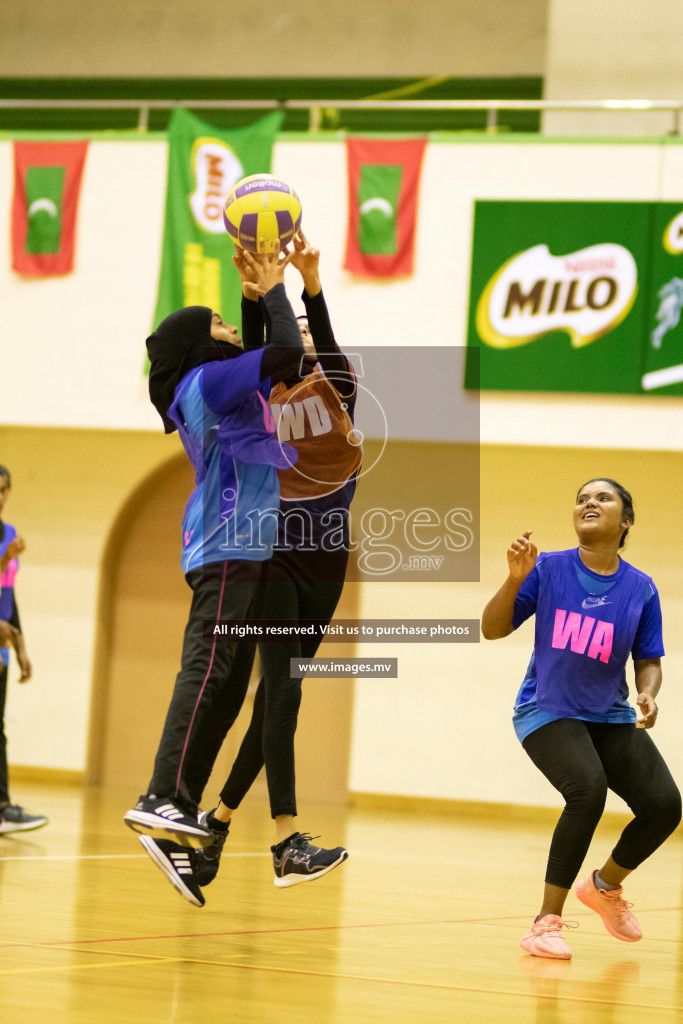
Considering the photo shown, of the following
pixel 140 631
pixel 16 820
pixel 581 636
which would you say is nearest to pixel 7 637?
pixel 16 820

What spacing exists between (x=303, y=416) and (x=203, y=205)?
598cm

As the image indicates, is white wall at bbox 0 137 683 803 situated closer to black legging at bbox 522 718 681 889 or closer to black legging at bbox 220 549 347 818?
black legging at bbox 220 549 347 818

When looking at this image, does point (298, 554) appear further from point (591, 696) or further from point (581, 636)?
point (591, 696)

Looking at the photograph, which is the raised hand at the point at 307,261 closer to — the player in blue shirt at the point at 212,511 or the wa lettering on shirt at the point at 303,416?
the player in blue shirt at the point at 212,511

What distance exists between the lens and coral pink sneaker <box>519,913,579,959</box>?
391 cm

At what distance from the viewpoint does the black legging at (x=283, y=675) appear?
4.24 m

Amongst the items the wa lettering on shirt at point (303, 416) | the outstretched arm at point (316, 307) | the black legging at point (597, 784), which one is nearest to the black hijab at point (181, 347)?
the outstretched arm at point (316, 307)

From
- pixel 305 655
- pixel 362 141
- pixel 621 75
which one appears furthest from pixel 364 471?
pixel 305 655

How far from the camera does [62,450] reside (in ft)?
37.6

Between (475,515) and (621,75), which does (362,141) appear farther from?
(475,515)

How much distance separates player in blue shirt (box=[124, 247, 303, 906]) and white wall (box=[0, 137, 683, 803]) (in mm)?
6070

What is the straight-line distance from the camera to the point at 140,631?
37.9 feet

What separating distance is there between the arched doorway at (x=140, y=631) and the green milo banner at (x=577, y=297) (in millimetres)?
2860

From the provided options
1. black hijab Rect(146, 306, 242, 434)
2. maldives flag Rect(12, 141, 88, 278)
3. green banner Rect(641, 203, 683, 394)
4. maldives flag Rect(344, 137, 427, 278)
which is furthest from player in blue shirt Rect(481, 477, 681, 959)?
maldives flag Rect(12, 141, 88, 278)
